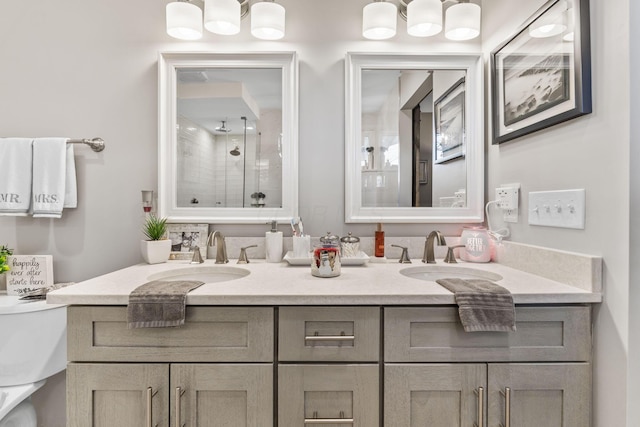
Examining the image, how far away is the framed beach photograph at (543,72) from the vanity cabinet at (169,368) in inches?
44.9

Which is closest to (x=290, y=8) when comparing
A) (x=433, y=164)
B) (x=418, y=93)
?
(x=418, y=93)

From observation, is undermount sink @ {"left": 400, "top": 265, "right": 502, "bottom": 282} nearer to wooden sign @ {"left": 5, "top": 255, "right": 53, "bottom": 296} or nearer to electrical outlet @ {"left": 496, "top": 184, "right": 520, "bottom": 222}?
electrical outlet @ {"left": 496, "top": 184, "right": 520, "bottom": 222}

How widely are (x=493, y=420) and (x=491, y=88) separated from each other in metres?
1.32

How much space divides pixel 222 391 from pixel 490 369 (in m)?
0.79

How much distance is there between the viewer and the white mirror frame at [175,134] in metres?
1.47

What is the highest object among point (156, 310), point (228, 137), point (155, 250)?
point (228, 137)

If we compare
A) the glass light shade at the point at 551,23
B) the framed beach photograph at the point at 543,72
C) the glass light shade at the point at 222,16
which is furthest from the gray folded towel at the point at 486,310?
the glass light shade at the point at 222,16

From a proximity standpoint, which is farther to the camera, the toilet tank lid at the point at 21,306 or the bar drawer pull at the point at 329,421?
the toilet tank lid at the point at 21,306

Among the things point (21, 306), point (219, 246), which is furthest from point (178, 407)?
point (21, 306)

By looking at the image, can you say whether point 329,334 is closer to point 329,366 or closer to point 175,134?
point 329,366

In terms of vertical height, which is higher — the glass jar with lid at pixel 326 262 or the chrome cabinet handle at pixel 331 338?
the glass jar with lid at pixel 326 262

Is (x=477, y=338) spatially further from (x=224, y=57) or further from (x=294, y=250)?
(x=224, y=57)

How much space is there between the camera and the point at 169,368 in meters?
Answer: 0.92

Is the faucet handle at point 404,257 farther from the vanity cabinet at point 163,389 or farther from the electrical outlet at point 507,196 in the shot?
the vanity cabinet at point 163,389
